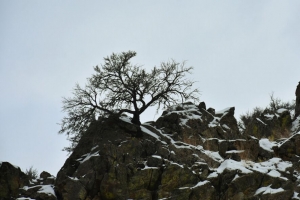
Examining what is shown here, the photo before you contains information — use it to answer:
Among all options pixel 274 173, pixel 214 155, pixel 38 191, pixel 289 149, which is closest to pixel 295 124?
pixel 289 149

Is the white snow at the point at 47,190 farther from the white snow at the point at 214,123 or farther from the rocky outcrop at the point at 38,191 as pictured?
the white snow at the point at 214,123

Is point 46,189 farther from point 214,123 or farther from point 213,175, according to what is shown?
point 214,123

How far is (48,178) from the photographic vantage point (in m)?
21.7

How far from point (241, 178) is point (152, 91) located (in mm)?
11322

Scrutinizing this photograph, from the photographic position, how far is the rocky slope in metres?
18.6

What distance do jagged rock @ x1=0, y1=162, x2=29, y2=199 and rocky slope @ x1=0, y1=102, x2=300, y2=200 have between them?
181mm

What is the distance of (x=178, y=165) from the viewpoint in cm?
1969

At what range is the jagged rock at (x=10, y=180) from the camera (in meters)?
20.0

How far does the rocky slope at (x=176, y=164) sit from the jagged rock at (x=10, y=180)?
0.59ft

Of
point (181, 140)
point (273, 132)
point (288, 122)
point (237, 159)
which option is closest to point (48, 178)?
point (181, 140)

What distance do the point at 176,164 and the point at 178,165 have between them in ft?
0.36

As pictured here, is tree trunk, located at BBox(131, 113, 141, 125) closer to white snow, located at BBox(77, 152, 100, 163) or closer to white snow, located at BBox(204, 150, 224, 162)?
white snow, located at BBox(77, 152, 100, 163)

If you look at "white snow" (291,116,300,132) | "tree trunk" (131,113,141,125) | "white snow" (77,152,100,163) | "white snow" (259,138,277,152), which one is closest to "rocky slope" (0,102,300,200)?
"white snow" (259,138,277,152)

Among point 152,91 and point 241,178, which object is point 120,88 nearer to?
point 152,91
